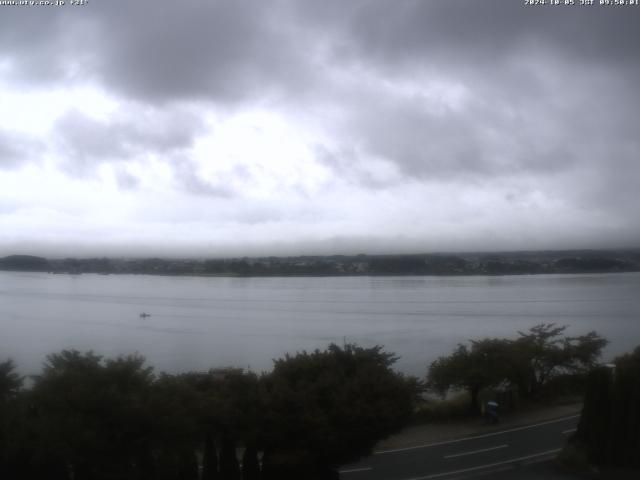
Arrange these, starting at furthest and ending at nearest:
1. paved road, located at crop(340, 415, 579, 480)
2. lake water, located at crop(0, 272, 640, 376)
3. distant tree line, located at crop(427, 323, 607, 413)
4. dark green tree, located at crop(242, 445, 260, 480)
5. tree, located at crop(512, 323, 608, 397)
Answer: lake water, located at crop(0, 272, 640, 376) → tree, located at crop(512, 323, 608, 397) → distant tree line, located at crop(427, 323, 607, 413) → paved road, located at crop(340, 415, 579, 480) → dark green tree, located at crop(242, 445, 260, 480)

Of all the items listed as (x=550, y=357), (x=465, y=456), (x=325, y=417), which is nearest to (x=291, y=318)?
(x=550, y=357)

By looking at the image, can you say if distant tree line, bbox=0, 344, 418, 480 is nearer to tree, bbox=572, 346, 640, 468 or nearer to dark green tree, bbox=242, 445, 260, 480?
dark green tree, bbox=242, 445, 260, 480

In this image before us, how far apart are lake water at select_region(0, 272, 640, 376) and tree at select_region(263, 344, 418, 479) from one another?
473 inches

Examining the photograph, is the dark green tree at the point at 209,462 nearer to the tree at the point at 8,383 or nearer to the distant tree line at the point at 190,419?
the distant tree line at the point at 190,419

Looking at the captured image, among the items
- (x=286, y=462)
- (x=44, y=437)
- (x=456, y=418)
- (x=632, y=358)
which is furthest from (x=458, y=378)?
(x=44, y=437)

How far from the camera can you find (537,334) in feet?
57.5

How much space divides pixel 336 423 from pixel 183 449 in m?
2.14

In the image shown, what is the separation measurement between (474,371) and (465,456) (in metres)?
4.48

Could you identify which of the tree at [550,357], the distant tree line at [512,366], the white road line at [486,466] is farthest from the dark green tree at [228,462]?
the tree at [550,357]

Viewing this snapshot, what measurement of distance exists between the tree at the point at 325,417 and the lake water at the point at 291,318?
12.0m

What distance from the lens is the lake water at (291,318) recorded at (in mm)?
24281

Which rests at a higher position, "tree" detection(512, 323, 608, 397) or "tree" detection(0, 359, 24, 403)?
"tree" detection(0, 359, 24, 403)

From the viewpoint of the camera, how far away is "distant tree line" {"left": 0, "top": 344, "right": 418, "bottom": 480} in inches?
273

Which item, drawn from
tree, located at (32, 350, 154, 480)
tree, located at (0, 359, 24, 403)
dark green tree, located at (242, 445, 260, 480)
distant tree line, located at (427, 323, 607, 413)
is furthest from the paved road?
tree, located at (0, 359, 24, 403)
